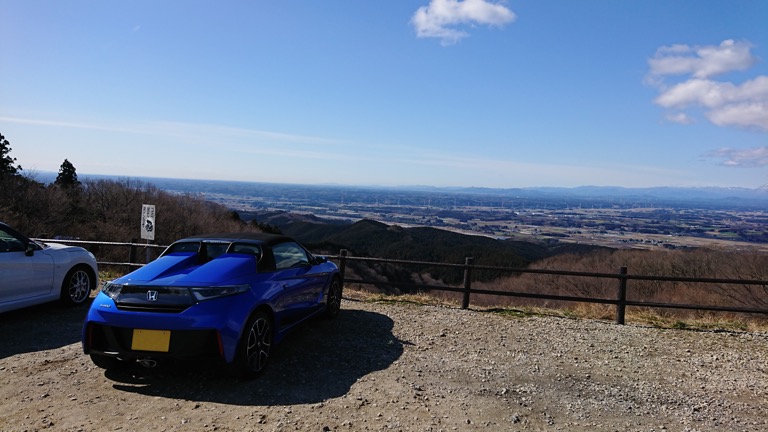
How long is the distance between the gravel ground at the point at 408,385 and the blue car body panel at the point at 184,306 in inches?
18.5

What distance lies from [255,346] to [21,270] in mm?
4461

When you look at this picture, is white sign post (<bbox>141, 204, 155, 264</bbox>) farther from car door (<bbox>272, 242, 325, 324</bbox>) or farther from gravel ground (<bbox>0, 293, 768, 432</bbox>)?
car door (<bbox>272, 242, 325, 324</bbox>)

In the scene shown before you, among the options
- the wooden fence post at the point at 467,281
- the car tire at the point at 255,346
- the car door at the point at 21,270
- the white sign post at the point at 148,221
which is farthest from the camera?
the white sign post at the point at 148,221

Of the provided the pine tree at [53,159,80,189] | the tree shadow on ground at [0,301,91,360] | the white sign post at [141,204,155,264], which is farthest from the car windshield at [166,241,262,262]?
the pine tree at [53,159,80,189]

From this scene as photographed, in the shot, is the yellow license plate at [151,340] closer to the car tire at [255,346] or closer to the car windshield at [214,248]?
the car tire at [255,346]

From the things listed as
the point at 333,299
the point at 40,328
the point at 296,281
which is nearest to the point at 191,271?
the point at 296,281

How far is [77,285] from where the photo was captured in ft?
26.5

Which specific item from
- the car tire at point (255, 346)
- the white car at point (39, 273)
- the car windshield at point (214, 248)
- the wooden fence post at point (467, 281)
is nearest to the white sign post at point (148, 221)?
the white car at point (39, 273)

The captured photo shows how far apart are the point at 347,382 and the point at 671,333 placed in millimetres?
5831

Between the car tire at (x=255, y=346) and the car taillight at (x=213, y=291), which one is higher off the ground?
the car taillight at (x=213, y=291)

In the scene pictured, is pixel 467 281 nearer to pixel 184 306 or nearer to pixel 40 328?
pixel 184 306

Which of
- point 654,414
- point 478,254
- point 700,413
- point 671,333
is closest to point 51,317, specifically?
point 654,414

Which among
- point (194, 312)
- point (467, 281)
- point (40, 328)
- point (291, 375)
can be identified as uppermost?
point (194, 312)

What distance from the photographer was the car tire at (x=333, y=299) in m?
7.35
